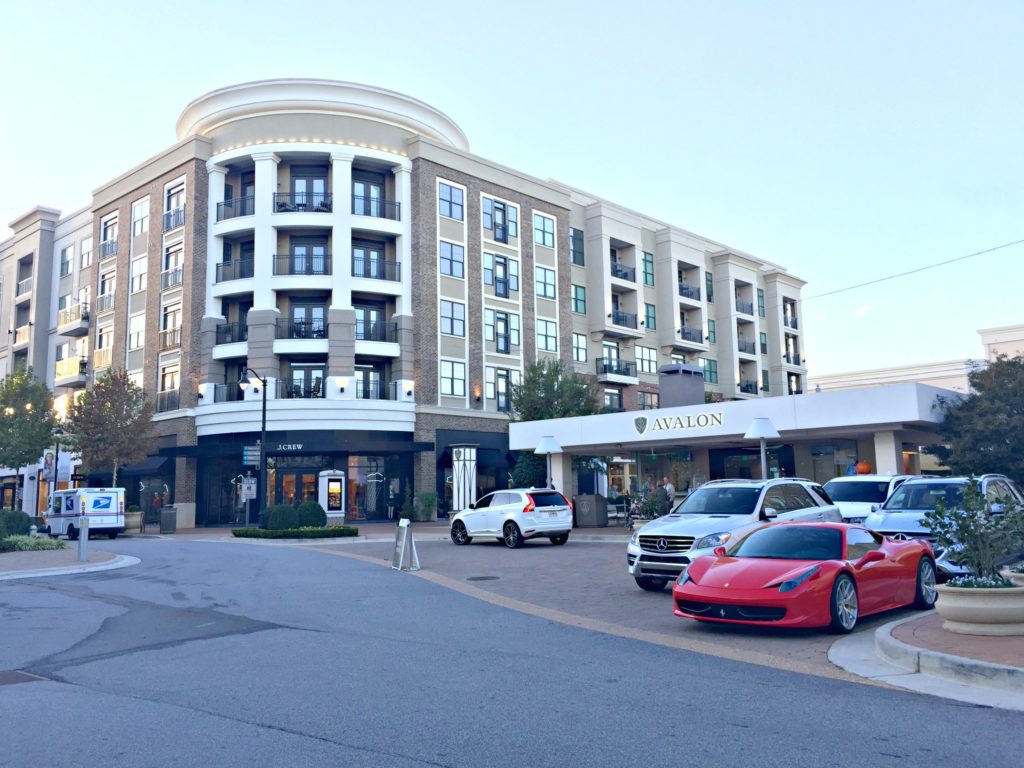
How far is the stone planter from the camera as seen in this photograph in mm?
8422

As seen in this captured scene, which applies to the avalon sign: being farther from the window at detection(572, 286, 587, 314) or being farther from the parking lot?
the window at detection(572, 286, 587, 314)

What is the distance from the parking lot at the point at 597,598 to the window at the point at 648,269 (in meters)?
38.2

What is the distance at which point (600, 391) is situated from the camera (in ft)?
184

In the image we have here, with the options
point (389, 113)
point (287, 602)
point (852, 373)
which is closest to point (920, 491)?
A: point (287, 602)

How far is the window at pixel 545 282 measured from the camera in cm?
5285

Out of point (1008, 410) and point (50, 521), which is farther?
point (50, 521)

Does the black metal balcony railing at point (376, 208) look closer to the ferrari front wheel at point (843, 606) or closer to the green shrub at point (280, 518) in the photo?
the green shrub at point (280, 518)

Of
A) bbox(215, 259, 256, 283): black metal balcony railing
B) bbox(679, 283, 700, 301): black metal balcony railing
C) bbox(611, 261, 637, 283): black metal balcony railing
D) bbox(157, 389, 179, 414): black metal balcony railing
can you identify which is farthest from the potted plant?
bbox(679, 283, 700, 301): black metal balcony railing

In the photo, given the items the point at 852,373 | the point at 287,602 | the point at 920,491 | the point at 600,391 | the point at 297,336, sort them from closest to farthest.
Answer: the point at 287,602 < the point at 920,491 < the point at 297,336 < the point at 600,391 < the point at 852,373

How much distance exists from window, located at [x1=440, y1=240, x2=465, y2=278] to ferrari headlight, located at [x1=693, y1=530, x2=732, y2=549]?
35.8m

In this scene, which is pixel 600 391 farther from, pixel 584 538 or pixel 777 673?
pixel 777 673

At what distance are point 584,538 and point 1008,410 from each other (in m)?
14.3

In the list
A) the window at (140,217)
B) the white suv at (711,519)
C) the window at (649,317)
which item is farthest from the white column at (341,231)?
the white suv at (711,519)

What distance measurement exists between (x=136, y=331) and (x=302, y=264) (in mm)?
11869
